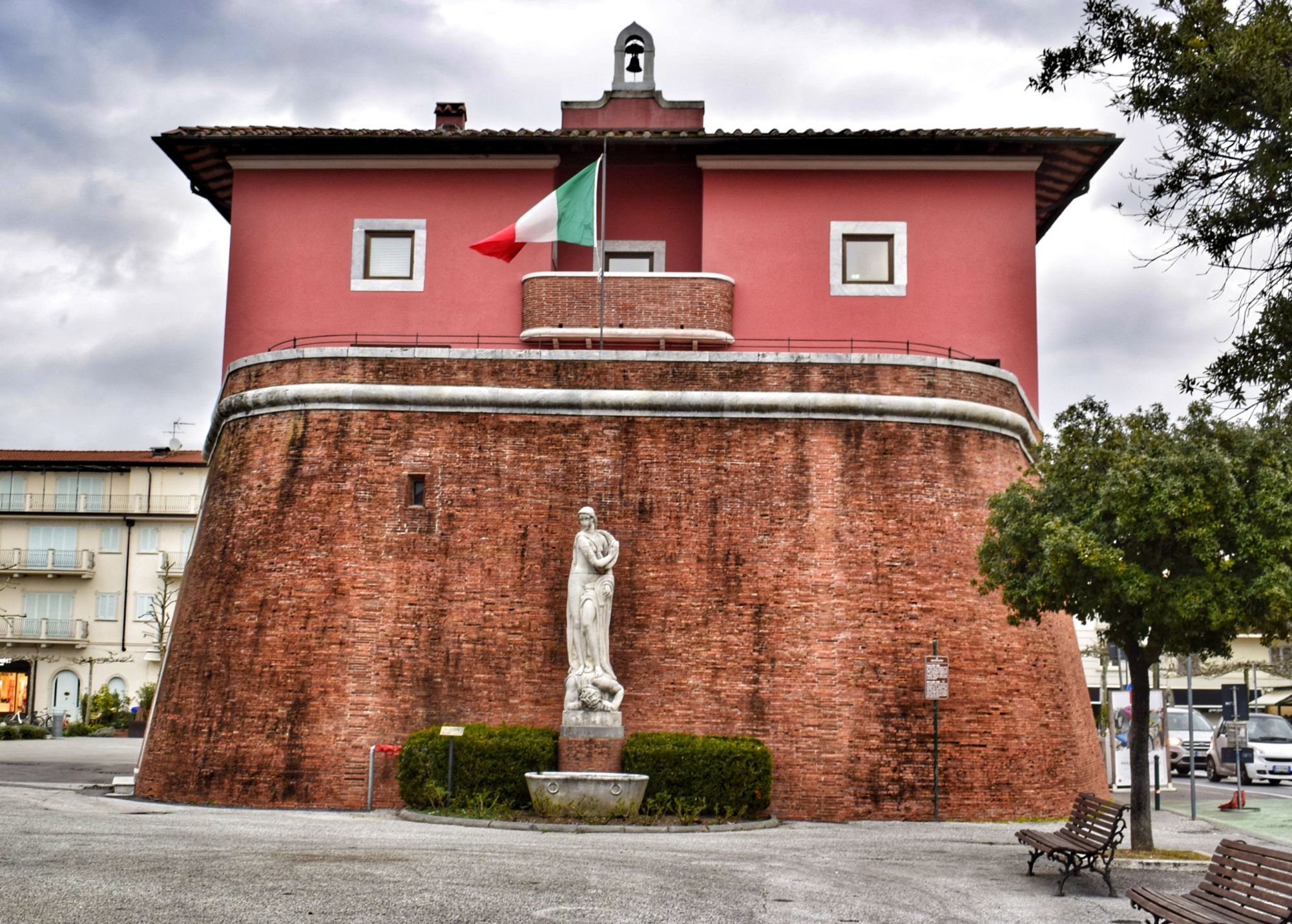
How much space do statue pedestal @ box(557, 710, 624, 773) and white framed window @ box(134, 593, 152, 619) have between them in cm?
4343

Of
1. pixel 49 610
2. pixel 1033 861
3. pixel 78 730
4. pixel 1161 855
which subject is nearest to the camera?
pixel 1033 861

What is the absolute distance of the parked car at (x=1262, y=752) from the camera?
112 feet

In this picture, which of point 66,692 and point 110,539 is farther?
point 110,539

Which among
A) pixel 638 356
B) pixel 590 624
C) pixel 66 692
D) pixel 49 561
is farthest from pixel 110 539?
pixel 590 624

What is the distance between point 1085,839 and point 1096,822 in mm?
420

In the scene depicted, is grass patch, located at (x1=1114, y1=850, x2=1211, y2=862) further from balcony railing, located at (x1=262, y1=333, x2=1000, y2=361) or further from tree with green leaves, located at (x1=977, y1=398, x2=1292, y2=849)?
balcony railing, located at (x1=262, y1=333, x2=1000, y2=361)

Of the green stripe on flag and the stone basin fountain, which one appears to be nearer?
the stone basin fountain

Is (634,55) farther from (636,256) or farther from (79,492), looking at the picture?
(79,492)

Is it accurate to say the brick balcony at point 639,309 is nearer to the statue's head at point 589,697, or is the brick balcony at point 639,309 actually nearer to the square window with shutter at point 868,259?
the square window with shutter at point 868,259

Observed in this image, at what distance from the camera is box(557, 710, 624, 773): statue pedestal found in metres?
18.8

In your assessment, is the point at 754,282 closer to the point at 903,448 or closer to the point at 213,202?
the point at 903,448

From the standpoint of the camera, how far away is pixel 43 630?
2254 inches

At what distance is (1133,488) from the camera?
575 inches

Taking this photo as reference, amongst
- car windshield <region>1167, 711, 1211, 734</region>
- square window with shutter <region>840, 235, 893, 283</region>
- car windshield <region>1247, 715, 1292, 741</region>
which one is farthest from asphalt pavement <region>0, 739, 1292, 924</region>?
car windshield <region>1167, 711, 1211, 734</region>
